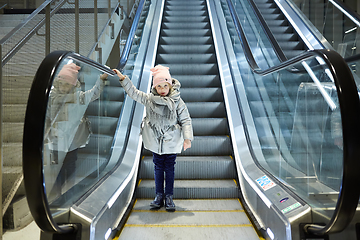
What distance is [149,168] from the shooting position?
10.9 ft

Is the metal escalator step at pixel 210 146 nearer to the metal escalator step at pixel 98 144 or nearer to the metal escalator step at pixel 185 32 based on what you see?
the metal escalator step at pixel 98 144

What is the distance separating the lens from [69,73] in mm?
1799

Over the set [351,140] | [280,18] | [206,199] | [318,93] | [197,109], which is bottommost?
[206,199]

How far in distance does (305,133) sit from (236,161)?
4.24ft

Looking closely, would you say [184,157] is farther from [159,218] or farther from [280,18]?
[280,18]

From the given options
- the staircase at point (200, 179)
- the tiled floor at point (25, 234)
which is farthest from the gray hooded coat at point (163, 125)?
the tiled floor at point (25, 234)

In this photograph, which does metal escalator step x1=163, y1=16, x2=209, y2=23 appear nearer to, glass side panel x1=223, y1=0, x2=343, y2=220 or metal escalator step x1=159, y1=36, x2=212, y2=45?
metal escalator step x1=159, y1=36, x2=212, y2=45

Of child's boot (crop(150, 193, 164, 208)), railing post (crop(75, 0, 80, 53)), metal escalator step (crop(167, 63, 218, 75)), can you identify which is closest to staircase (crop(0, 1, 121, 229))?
railing post (crop(75, 0, 80, 53))

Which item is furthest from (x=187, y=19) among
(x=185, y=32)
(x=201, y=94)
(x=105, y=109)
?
(x=105, y=109)

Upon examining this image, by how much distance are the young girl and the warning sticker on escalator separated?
2.34ft

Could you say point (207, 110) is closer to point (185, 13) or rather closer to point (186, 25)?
point (186, 25)

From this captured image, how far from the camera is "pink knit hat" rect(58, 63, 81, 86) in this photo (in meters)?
1.70

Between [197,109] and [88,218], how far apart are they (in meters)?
2.61

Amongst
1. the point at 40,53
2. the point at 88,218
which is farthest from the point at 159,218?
the point at 40,53
